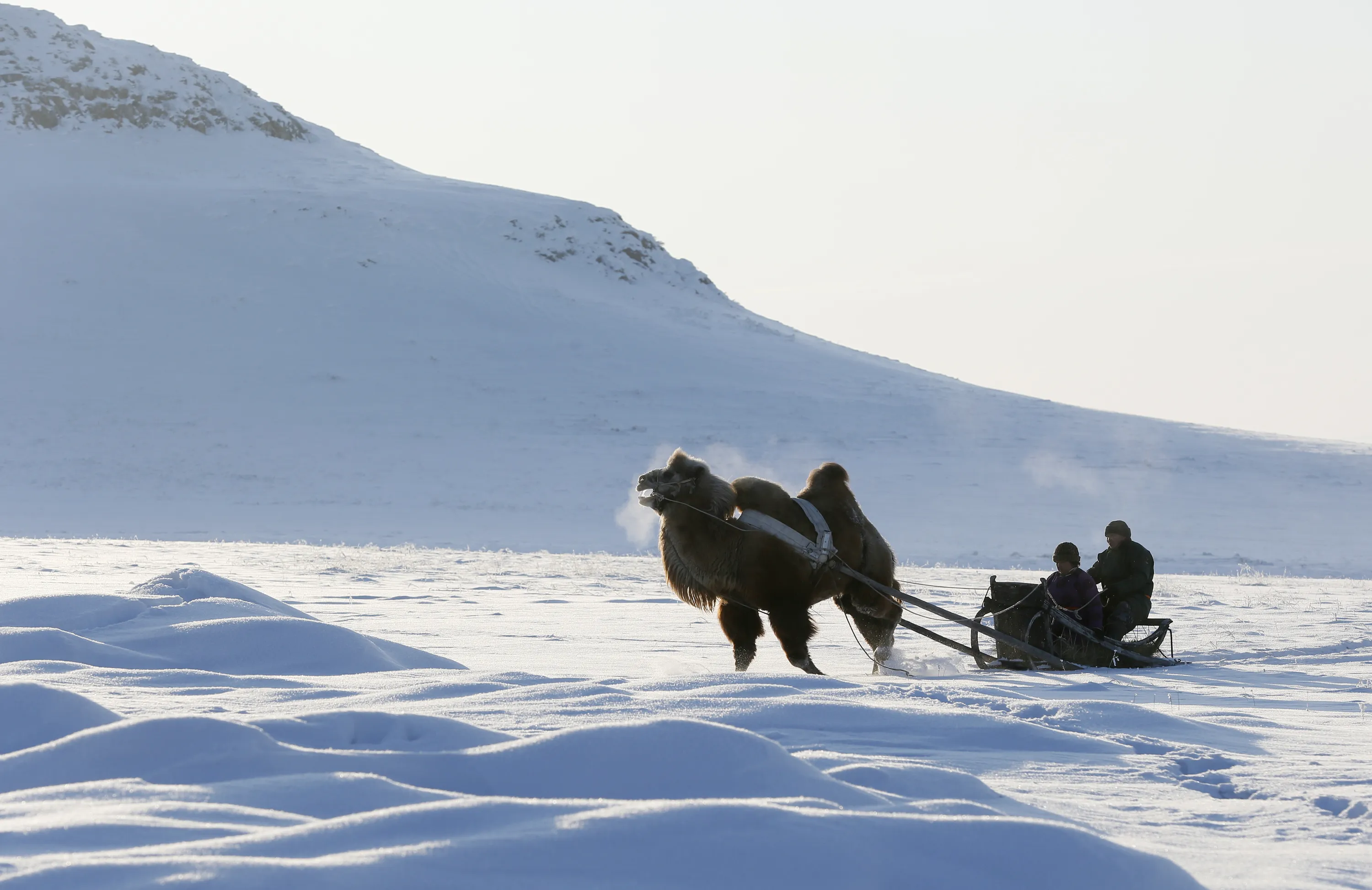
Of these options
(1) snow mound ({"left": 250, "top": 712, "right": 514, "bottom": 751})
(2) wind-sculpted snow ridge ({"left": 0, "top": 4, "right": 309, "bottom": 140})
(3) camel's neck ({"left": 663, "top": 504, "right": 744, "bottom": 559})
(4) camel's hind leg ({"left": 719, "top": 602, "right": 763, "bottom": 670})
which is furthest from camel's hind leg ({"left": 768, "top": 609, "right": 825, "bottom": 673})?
(2) wind-sculpted snow ridge ({"left": 0, "top": 4, "right": 309, "bottom": 140})

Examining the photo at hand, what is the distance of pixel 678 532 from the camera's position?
23.5 feet

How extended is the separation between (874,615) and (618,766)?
4.86m

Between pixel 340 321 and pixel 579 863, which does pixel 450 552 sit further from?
pixel 340 321

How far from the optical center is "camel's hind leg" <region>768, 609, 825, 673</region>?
285 inches

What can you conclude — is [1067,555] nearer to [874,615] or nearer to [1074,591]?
[1074,591]

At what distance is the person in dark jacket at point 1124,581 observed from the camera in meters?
8.40

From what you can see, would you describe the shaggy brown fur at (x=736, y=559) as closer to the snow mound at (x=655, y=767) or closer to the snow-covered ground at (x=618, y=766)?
the snow-covered ground at (x=618, y=766)

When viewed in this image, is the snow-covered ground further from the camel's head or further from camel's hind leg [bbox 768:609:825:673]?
the camel's head

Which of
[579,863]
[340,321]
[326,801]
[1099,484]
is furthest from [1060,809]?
[340,321]

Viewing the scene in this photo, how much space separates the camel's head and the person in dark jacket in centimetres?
298

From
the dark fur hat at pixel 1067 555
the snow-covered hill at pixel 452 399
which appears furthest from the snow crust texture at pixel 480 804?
the snow-covered hill at pixel 452 399

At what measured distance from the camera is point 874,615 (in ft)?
26.3

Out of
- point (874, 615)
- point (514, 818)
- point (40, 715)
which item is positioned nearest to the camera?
point (514, 818)

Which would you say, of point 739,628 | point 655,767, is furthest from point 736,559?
point 655,767
